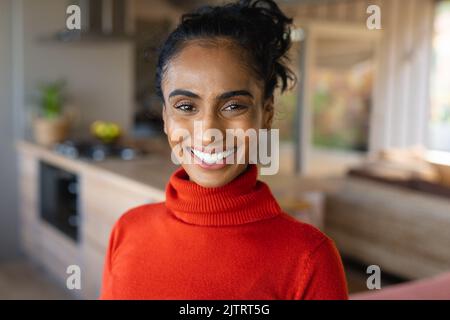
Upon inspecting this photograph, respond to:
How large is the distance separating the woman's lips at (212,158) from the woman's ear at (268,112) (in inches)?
2.7

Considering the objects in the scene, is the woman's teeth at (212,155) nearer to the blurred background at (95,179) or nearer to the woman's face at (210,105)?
the woman's face at (210,105)

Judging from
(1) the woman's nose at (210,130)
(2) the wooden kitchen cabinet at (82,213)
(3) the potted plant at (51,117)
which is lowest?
(2) the wooden kitchen cabinet at (82,213)

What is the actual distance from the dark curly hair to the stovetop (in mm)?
2608

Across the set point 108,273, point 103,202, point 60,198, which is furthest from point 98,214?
point 108,273

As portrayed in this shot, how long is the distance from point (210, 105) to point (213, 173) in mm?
93

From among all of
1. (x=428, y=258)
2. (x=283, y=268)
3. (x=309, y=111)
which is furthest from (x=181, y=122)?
(x=309, y=111)

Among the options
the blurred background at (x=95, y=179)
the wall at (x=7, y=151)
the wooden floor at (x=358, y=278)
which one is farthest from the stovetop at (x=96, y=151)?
the wooden floor at (x=358, y=278)

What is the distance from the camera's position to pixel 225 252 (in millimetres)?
665

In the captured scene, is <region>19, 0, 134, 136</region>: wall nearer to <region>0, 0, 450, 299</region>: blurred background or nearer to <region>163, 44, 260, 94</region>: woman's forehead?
<region>0, 0, 450, 299</region>: blurred background

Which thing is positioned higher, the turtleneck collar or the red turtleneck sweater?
the turtleneck collar

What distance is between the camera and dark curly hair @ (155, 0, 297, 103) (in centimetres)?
66

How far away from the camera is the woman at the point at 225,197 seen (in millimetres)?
625

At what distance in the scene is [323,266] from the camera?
0.65 metres

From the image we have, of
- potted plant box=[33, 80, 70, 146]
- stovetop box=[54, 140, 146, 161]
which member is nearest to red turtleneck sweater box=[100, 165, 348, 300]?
stovetop box=[54, 140, 146, 161]
